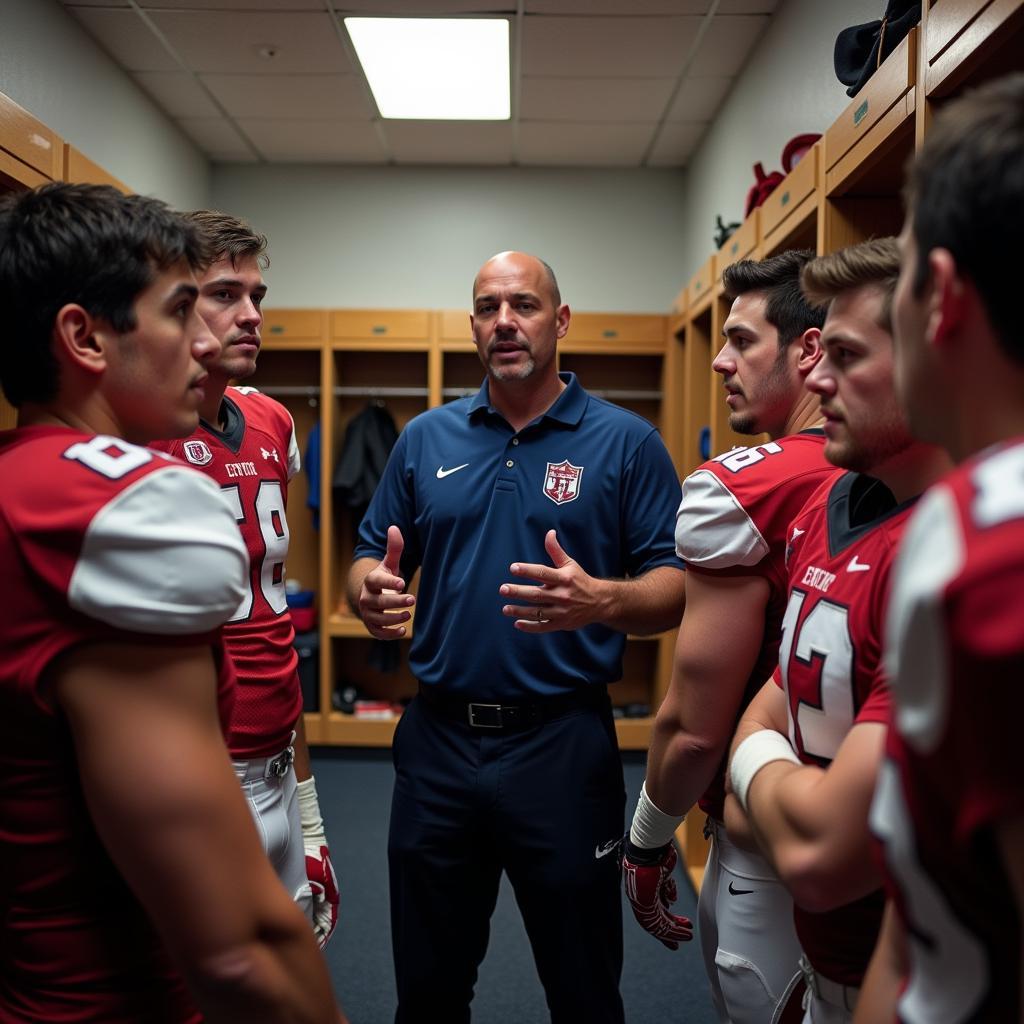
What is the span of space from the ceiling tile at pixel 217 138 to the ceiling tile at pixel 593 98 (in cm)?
149

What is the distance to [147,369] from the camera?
0.92 meters

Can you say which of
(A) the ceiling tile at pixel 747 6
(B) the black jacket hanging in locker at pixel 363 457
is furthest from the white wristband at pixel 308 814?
(A) the ceiling tile at pixel 747 6

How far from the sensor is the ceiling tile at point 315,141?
179 inches

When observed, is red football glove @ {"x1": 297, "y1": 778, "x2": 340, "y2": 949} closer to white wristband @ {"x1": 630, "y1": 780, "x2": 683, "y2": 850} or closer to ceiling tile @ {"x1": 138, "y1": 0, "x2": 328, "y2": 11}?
white wristband @ {"x1": 630, "y1": 780, "x2": 683, "y2": 850}

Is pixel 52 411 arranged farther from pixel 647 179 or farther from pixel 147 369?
pixel 647 179

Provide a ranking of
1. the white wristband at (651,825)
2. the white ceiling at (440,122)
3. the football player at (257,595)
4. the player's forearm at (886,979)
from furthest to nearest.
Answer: the white ceiling at (440,122) < the football player at (257,595) < the white wristband at (651,825) < the player's forearm at (886,979)

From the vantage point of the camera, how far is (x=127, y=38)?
363 centimetres

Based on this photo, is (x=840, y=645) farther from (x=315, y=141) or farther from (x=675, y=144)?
(x=315, y=141)

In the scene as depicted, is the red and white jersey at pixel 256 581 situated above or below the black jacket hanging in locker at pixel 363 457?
below

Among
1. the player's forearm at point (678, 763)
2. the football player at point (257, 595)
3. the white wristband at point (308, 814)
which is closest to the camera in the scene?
the player's forearm at point (678, 763)

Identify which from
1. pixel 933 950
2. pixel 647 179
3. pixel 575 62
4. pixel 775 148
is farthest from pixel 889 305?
pixel 647 179

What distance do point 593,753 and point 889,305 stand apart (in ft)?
3.40

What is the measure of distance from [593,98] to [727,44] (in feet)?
2.38

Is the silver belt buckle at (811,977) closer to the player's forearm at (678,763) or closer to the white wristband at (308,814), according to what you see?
the player's forearm at (678,763)
